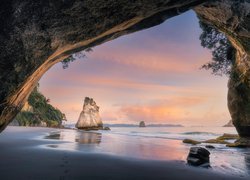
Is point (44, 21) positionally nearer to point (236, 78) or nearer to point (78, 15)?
point (78, 15)

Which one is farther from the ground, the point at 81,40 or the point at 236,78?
the point at 236,78

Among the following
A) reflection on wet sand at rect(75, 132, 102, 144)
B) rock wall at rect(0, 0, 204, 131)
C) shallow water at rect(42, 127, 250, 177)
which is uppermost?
rock wall at rect(0, 0, 204, 131)

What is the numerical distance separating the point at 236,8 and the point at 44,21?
9.26 metres

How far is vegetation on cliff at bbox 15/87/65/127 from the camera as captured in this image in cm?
6488

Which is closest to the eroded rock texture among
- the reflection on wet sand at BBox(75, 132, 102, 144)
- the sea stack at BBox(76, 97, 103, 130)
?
the reflection on wet sand at BBox(75, 132, 102, 144)

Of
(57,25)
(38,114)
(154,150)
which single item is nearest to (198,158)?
(154,150)

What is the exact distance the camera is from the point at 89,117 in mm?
73000

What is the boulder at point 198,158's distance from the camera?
9641mm

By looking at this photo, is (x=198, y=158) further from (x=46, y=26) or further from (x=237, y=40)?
(x=237, y=40)

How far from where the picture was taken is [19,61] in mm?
8258

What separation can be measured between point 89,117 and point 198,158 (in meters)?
64.8

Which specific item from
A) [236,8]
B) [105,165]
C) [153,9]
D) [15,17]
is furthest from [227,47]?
[15,17]

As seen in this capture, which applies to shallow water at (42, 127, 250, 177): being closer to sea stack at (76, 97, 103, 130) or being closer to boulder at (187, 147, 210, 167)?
boulder at (187, 147, 210, 167)

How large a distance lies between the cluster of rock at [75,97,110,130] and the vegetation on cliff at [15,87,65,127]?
8.64 metres
